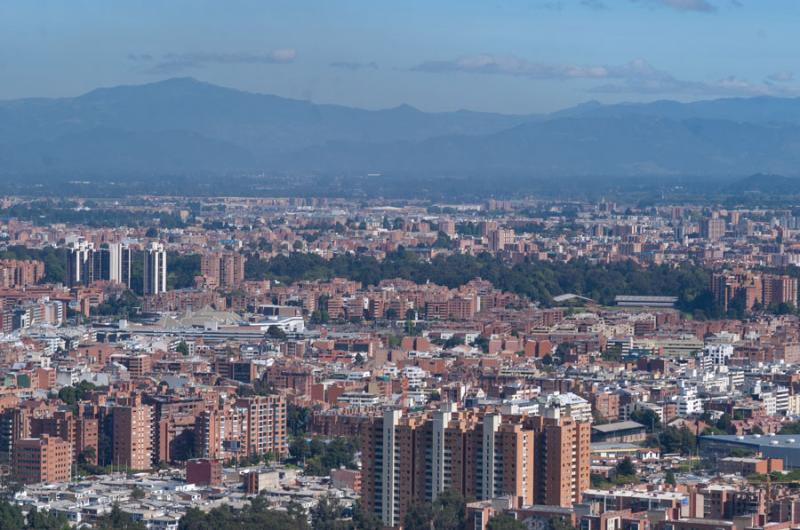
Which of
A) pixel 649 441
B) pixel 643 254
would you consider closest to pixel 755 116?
pixel 643 254

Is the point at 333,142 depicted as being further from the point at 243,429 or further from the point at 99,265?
the point at 243,429

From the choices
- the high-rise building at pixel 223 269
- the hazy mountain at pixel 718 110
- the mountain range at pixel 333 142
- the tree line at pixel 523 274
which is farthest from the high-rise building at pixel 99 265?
the hazy mountain at pixel 718 110

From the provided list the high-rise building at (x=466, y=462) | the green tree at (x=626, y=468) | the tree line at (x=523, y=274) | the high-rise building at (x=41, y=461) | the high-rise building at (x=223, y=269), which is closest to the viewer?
the high-rise building at (x=466, y=462)

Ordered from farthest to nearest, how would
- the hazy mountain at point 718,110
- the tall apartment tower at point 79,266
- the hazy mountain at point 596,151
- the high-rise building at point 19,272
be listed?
the hazy mountain at point 718,110
the hazy mountain at point 596,151
the tall apartment tower at point 79,266
the high-rise building at point 19,272

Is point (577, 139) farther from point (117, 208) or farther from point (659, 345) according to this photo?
point (659, 345)

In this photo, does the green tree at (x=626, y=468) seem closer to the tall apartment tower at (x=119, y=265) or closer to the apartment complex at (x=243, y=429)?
the apartment complex at (x=243, y=429)

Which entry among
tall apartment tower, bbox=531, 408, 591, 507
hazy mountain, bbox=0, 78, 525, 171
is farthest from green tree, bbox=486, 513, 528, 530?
hazy mountain, bbox=0, 78, 525, 171
